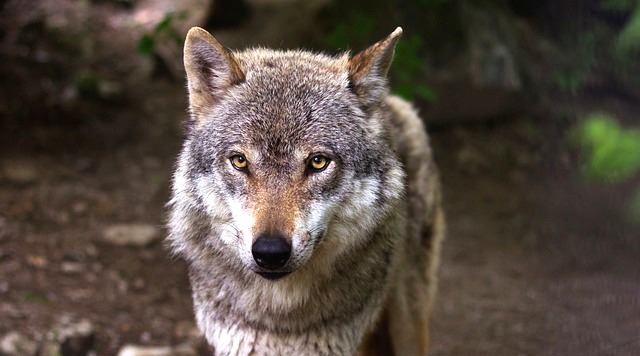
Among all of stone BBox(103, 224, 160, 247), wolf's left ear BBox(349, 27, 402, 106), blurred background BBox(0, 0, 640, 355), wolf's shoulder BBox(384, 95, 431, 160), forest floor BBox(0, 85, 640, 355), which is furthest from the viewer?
stone BBox(103, 224, 160, 247)

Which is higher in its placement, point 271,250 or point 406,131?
point 271,250

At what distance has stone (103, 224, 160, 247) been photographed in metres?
7.64

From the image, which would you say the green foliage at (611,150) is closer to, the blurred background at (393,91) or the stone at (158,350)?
the blurred background at (393,91)

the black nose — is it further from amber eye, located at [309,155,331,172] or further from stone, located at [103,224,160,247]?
stone, located at [103,224,160,247]

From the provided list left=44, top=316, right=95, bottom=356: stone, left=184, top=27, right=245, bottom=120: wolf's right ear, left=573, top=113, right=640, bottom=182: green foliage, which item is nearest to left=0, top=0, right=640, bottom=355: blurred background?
left=44, top=316, right=95, bottom=356: stone

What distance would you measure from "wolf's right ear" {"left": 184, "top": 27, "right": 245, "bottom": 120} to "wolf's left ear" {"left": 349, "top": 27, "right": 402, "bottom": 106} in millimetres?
652

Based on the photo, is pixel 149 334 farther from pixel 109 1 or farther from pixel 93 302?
pixel 109 1

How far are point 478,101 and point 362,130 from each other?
6.34 m

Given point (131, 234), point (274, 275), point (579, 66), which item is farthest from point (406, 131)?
point (131, 234)

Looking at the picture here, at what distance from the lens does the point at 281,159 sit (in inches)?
154

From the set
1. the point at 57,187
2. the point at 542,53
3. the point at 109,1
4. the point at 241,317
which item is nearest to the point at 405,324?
the point at 241,317

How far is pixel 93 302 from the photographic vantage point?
263 inches

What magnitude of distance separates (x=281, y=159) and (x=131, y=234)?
14.0 ft

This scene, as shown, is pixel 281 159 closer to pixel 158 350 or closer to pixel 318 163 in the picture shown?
pixel 318 163
